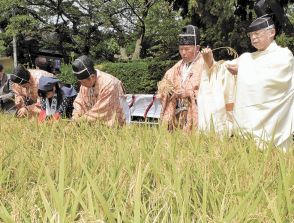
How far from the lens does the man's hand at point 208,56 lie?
3198mm

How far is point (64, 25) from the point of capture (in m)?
20.4

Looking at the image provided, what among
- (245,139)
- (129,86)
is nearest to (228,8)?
(245,139)

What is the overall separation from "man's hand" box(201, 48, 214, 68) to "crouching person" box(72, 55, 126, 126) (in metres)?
0.73

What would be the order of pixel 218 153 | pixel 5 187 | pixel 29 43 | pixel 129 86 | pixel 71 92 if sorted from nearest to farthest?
pixel 5 187, pixel 218 153, pixel 71 92, pixel 129 86, pixel 29 43

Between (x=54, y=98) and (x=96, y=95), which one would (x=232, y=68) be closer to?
(x=96, y=95)

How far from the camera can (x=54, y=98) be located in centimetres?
409

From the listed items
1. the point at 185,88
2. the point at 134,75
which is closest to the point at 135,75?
the point at 134,75

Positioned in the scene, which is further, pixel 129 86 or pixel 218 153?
pixel 129 86

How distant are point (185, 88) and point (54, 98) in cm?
111

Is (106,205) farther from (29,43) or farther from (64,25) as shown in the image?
(29,43)

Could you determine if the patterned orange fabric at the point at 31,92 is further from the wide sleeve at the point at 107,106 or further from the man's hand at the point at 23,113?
A: the wide sleeve at the point at 107,106

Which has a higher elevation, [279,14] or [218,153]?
[279,14]

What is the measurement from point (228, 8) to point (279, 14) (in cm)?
62

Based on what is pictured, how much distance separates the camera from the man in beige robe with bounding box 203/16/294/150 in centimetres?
301
